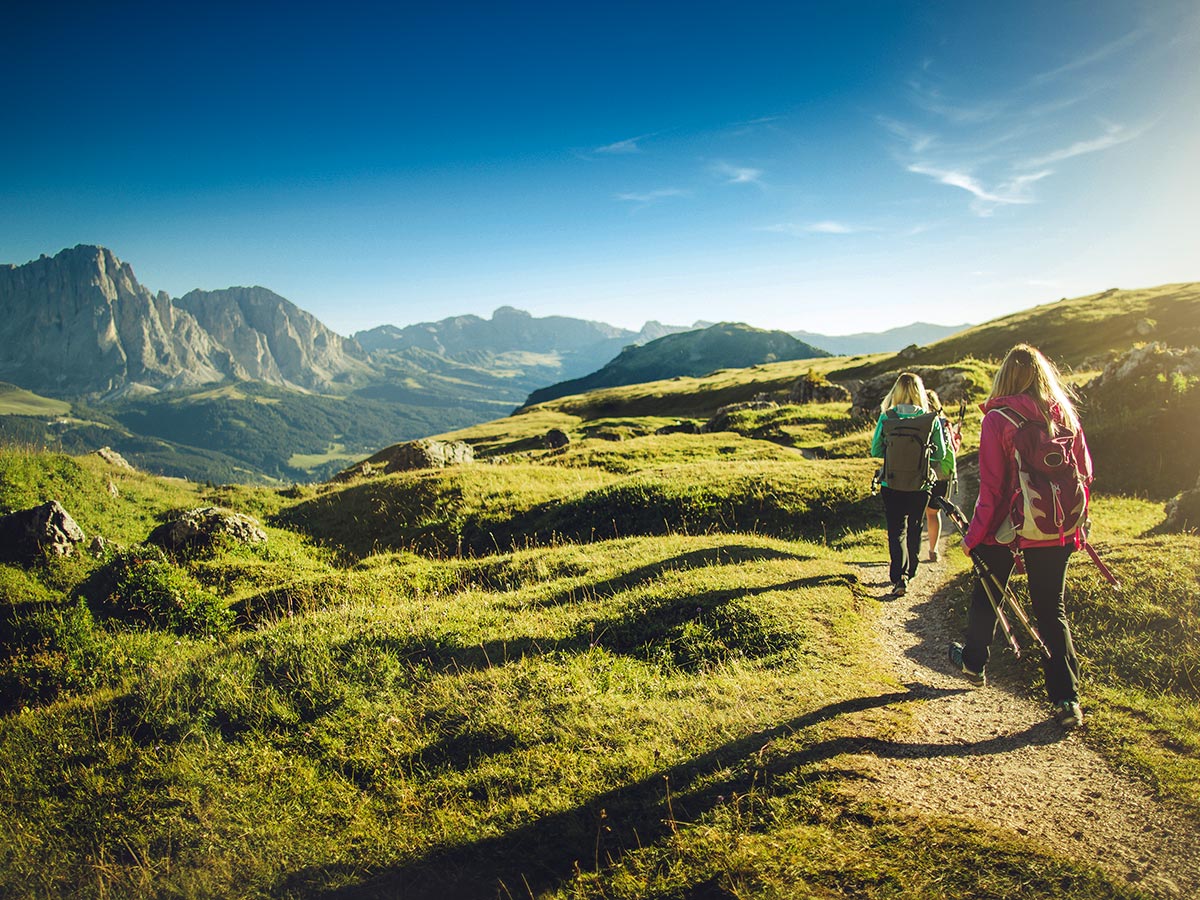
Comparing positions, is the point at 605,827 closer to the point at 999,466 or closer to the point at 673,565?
the point at 999,466

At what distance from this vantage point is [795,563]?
13930 mm

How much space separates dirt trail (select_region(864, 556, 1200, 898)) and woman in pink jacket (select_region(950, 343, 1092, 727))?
69cm

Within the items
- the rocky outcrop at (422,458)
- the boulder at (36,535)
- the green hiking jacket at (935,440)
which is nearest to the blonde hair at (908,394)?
the green hiking jacket at (935,440)

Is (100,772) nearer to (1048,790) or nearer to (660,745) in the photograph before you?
(660,745)

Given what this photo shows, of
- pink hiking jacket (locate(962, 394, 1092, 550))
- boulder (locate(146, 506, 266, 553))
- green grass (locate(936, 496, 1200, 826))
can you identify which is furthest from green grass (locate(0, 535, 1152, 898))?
boulder (locate(146, 506, 266, 553))

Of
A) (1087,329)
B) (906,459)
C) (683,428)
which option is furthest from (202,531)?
(1087,329)

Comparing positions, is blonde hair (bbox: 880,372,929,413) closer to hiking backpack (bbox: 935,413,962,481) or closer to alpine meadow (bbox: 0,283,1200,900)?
hiking backpack (bbox: 935,413,962,481)

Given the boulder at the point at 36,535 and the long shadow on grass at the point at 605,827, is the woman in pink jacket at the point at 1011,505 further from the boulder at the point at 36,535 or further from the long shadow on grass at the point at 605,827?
the boulder at the point at 36,535

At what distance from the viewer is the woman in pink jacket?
24.0ft

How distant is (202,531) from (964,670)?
23.3 m

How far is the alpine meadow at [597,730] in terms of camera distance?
17.7 ft

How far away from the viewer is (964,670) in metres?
8.44

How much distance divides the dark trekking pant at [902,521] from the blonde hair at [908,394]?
2003 mm

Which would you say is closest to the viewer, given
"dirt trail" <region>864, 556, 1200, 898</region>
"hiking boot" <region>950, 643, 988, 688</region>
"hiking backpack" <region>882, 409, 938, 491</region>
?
"dirt trail" <region>864, 556, 1200, 898</region>
